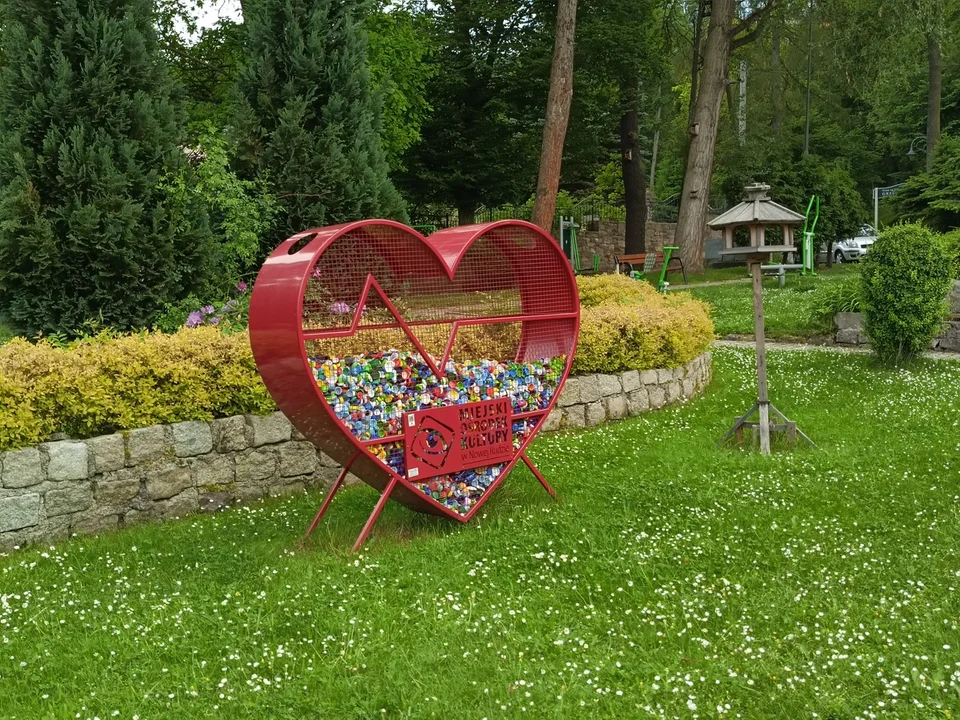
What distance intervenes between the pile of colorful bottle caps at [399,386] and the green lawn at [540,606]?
0.73 metres

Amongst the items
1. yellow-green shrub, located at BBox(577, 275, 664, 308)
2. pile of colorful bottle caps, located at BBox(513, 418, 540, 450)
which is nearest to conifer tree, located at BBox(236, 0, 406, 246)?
yellow-green shrub, located at BBox(577, 275, 664, 308)

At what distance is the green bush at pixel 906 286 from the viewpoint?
8.91 m

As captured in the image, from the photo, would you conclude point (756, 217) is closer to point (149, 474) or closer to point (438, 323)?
point (438, 323)

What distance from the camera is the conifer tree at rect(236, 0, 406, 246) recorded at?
30.7 feet

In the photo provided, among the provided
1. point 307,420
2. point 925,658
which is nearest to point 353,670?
point 307,420

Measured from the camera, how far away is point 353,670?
3529 millimetres

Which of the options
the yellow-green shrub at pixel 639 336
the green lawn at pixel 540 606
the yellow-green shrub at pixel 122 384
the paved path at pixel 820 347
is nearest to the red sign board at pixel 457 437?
the green lawn at pixel 540 606

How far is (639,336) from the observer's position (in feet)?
27.4

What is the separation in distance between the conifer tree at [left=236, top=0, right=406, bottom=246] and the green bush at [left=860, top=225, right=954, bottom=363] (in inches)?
220

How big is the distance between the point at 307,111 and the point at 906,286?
22.1 ft

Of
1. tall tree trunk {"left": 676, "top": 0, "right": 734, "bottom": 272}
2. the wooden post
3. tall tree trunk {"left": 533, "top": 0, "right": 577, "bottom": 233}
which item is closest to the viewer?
the wooden post

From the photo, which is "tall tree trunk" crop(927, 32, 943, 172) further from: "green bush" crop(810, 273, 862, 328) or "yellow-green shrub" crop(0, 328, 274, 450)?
"yellow-green shrub" crop(0, 328, 274, 450)

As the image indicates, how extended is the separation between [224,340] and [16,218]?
295 cm

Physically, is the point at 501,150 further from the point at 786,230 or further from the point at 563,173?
the point at 786,230
